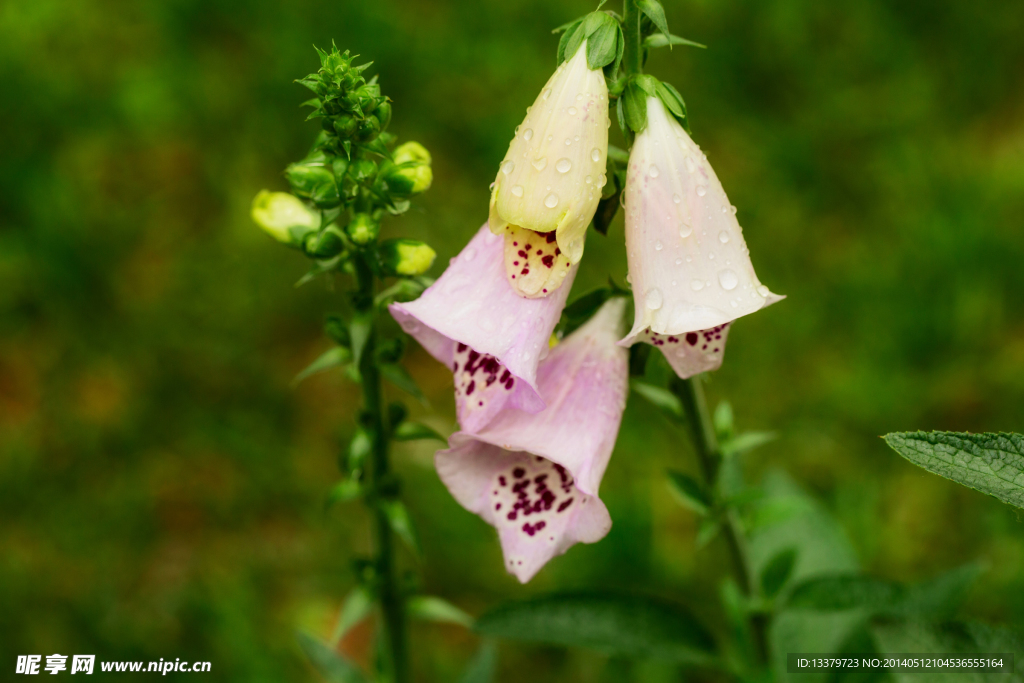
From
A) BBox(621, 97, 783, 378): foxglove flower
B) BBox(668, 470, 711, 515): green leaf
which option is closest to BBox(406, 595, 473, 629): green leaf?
BBox(668, 470, 711, 515): green leaf

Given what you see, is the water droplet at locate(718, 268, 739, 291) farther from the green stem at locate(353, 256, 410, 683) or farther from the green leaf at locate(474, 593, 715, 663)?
the green leaf at locate(474, 593, 715, 663)

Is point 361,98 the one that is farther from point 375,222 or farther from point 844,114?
point 844,114

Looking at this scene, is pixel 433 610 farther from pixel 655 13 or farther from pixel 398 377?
pixel 655 13

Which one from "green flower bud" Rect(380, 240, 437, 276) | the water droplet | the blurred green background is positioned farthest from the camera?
the blurred green background

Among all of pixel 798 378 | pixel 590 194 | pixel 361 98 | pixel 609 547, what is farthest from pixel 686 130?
pixel 798 378

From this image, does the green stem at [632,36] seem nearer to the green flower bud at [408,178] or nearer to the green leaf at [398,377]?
the green flower bud at [408,178]

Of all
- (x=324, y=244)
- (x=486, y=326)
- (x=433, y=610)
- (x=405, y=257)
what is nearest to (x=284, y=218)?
(x=324, y=244)
